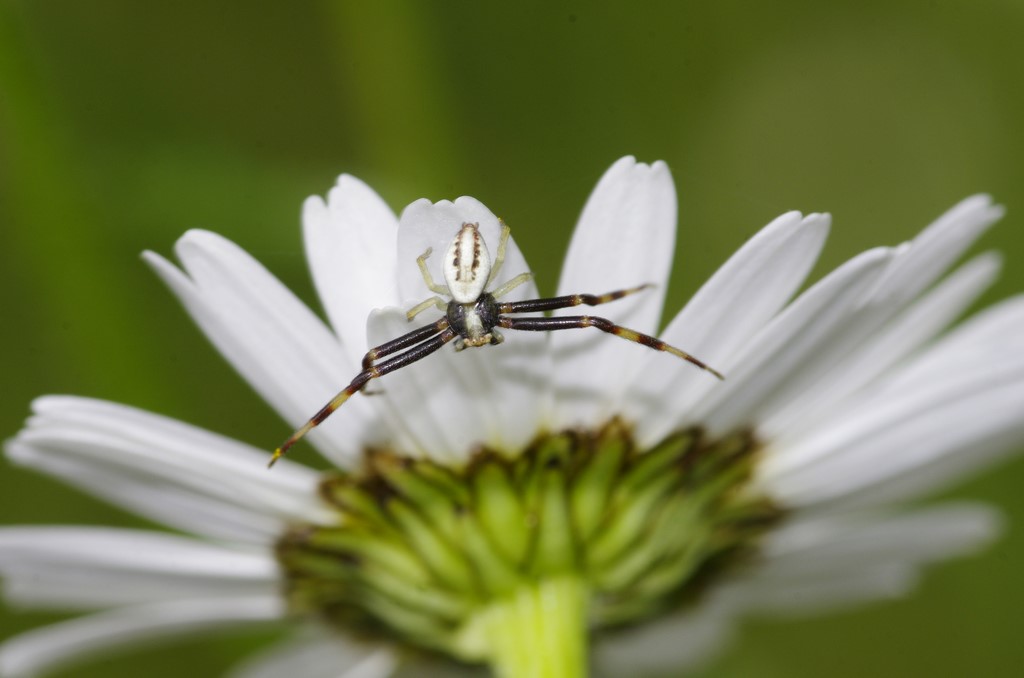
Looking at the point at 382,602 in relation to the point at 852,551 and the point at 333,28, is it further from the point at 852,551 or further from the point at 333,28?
the point at 333,28

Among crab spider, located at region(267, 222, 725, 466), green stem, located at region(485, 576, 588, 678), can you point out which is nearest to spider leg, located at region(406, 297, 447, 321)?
crab spider, located at region(267, 222, 725, 466)

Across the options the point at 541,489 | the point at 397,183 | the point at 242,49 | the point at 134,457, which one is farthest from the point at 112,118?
the point at 541,489

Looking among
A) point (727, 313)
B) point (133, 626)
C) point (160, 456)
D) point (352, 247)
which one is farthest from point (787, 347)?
point (133, 626)

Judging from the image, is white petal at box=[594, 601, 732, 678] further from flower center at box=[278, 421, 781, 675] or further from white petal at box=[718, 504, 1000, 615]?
flower center at box=[278, 421, 781, 675]

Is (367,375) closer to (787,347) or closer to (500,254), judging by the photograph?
(500,254)

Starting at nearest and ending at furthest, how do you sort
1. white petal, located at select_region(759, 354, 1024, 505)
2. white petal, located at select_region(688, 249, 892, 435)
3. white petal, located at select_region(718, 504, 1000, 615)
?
white petal, located at select_region(688, 249, 892, 435) < white petal, located at select_region(759, 354, 1024, 505) < white petal, located at select_region(718, 504, 1000, 615)
